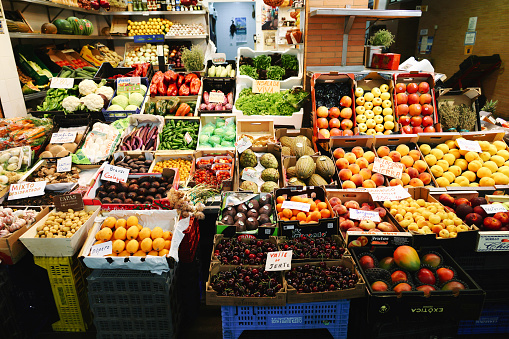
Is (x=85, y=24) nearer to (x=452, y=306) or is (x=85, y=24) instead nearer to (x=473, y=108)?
(x=473, y=108)

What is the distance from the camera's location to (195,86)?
15.2 feet

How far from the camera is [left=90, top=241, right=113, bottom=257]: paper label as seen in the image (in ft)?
6.92

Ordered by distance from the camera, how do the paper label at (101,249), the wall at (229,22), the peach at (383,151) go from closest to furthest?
the paper label at (101,249)
the peach at (383,151)
the wall at (229,22)

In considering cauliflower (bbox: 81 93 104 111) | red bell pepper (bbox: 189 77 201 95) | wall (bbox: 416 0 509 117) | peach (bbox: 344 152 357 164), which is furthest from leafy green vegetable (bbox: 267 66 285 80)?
wall (bbox: 416 0 509 117)

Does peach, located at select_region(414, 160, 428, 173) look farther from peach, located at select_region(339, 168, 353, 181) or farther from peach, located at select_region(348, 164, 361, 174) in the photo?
peach, located at select_region(339, 168, 353, 181)

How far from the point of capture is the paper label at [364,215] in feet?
8.12

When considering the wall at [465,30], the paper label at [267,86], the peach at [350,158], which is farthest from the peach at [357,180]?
the wall at [465,30]

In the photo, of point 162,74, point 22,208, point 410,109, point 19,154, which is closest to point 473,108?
point 410,109

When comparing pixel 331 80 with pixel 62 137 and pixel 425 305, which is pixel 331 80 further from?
pixel 62 137

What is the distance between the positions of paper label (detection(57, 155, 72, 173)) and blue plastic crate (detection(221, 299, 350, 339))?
2251mm

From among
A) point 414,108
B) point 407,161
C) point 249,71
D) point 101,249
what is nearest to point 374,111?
point 414,108

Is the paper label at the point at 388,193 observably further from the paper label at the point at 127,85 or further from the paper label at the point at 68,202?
the paper label at the point at 127,85

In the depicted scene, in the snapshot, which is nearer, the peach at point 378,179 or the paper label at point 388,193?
the paper label at point 388,193

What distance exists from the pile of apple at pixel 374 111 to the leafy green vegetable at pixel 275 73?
1.28 meters
